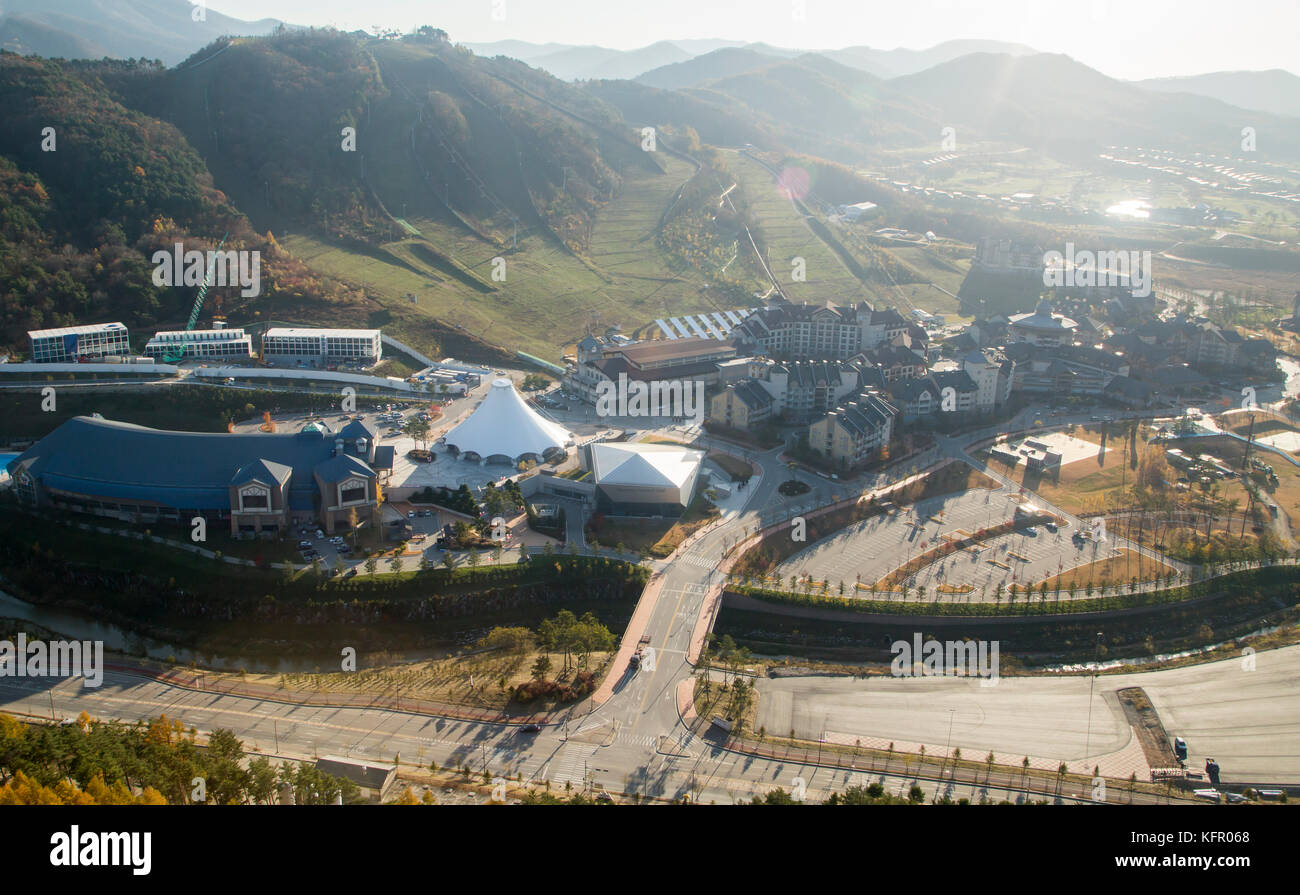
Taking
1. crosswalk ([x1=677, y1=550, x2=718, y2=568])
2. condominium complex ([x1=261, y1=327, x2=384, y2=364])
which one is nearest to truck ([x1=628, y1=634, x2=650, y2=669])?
crosswalk ([x1=677, y1=550, x2=718, y2=568])

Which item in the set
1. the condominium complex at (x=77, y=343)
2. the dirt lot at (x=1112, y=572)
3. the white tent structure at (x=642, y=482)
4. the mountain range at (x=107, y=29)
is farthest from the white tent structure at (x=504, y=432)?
the mountain range at (x=107, y=29)

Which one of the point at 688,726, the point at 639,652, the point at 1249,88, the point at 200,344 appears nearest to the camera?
the point at 688,726

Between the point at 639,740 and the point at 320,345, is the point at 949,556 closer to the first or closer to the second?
the point at 639,740

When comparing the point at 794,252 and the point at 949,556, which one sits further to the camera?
the point at 794,252

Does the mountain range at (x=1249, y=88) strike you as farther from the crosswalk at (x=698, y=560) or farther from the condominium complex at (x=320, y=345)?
the crosswalk at (x=698, y=560)

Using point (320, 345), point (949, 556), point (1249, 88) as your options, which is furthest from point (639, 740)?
point (1249, 88)

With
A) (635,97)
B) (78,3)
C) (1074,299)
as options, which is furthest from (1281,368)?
(78,3)
